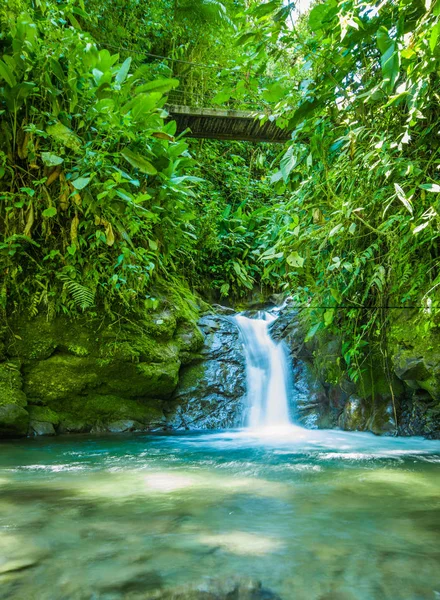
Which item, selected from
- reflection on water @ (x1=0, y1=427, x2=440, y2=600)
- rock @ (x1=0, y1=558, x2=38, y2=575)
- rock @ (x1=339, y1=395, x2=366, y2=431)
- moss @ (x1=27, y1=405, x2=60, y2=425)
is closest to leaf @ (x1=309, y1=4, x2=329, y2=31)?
reflection on water @ (x1=0, y1=427, x2=440, y2=600)

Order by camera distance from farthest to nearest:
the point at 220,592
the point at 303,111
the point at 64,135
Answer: the point at 64,135 → the point at 303,111 → the point at 220,592

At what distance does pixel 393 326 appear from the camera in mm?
4500

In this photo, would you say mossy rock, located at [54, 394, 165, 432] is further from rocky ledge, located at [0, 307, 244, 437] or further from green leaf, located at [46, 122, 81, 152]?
green leaf, located at [46, 122, 81, 152]

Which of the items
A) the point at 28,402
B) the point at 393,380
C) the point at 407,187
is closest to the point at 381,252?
the point at 407,187

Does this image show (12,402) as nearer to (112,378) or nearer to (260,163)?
(112,378)

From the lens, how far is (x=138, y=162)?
483 centimetres

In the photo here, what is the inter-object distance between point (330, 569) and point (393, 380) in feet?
11.4

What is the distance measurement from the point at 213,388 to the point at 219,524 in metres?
3.92

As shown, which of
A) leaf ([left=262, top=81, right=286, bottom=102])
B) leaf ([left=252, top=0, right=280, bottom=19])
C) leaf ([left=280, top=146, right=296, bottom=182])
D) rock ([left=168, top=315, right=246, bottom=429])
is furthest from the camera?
rock ([left=168, top=315, right=246, bottom=429])

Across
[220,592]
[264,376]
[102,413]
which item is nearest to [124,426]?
[102,413]

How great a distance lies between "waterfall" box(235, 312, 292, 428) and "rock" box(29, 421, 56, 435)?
7.29ft

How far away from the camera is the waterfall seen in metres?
5.72

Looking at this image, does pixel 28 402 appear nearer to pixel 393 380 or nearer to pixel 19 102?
pixel 19 102

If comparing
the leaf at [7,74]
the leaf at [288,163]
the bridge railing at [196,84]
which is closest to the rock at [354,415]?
the leaf at [288,163]
